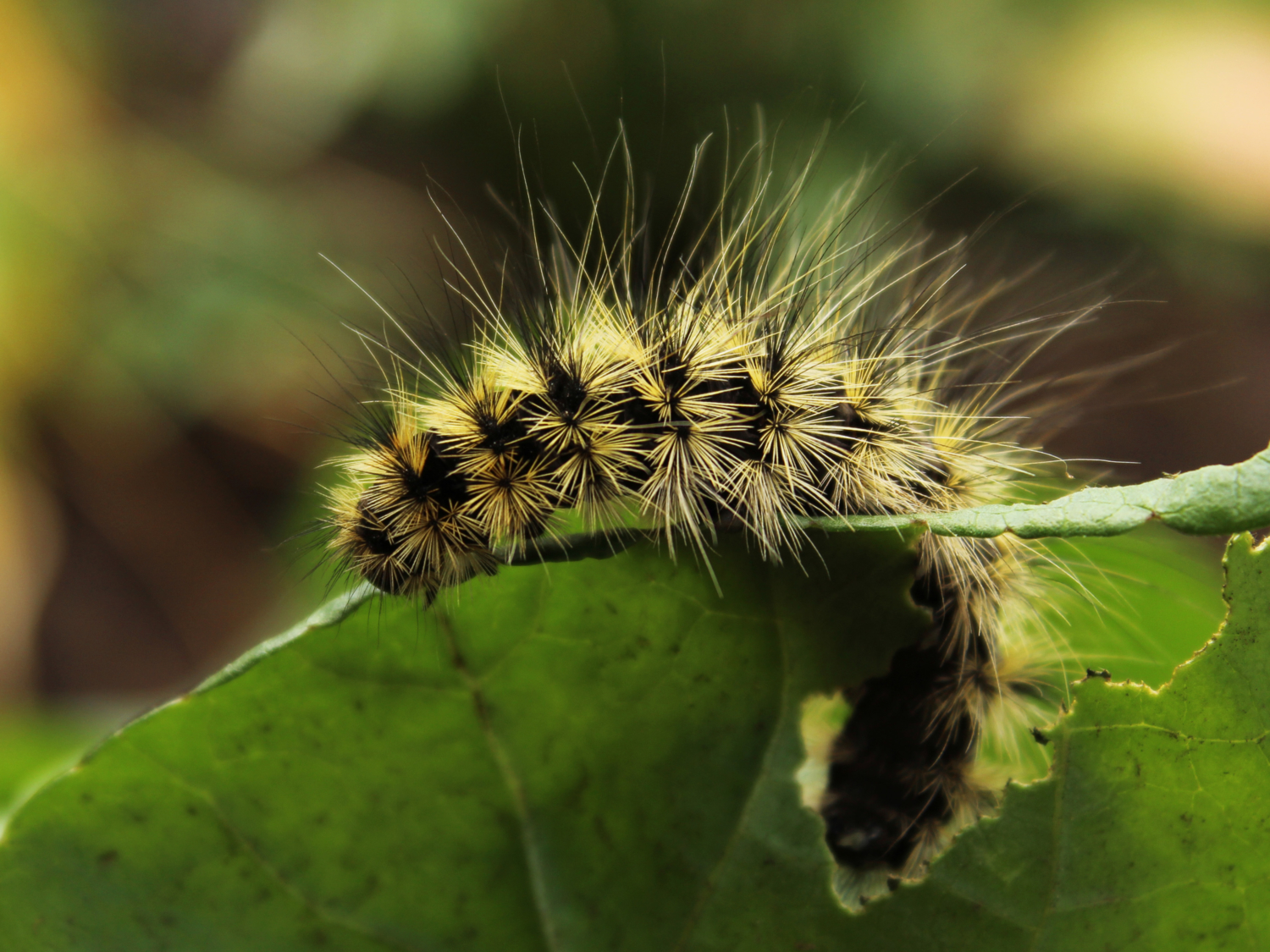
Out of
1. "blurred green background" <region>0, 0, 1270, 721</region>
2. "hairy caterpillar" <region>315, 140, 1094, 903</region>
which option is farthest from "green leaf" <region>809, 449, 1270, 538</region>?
"blurred green background" <region>0, 0, 1270, 721</region>

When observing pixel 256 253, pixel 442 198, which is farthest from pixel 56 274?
pixel 442 198

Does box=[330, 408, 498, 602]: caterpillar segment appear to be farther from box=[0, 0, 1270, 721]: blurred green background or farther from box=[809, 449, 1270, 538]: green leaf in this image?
box=[0, 0, 1270, 721]: blurred green background

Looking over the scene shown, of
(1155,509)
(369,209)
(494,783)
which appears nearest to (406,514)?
(494,783)

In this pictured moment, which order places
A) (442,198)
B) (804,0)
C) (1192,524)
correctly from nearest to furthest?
(1192,524)
(804,0)
(442,198)

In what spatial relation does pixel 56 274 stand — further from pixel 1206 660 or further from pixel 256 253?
pixel 1206 660

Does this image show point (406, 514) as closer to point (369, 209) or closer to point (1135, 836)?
point (1135, 836)

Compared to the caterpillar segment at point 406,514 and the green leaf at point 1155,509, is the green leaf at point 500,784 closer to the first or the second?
the caterpillar segment at point 406,514
